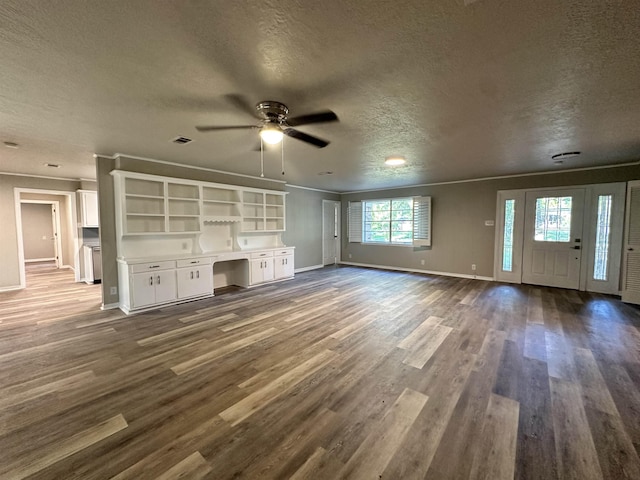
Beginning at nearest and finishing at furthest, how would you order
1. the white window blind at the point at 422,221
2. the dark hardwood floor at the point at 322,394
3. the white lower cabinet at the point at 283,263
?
the dark hardwood floor at the point at 322,394 < the white lower cabinet at the point at 283,263 < the white window blind at the point at 422,221

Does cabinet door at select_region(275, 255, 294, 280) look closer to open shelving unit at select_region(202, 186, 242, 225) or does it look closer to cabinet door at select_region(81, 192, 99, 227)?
open shelving unit at select_region(202, 186, 242, 225)

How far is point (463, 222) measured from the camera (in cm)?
691

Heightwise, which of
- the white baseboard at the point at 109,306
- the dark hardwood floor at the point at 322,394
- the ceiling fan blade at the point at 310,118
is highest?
the ceiling fan blade at the point at 310,118

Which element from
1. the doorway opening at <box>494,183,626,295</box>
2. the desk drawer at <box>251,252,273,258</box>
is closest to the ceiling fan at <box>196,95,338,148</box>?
the desk drawer at <box>251,252,273,258</box>

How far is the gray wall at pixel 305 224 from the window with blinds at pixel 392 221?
1.21 m

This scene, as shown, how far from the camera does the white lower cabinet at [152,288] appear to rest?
4.28 metres

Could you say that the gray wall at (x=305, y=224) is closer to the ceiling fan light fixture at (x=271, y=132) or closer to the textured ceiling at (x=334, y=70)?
the textured ceiling at (x=334, y=70)

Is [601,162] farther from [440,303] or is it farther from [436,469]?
[436,469]

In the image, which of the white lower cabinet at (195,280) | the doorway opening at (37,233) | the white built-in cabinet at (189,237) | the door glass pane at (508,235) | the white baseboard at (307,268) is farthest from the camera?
the doorway opening at (37,233)

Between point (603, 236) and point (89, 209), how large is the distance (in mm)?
11454

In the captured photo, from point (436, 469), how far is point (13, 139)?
5.70 meters

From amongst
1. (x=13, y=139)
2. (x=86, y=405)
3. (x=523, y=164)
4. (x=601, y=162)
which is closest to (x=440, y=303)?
(x=523, y=164)

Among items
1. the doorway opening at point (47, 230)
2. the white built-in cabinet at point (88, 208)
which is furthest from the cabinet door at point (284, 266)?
the doorway opening at point (47, 230)

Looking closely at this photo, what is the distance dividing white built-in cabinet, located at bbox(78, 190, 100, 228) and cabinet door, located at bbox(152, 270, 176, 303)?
12.5 feet
